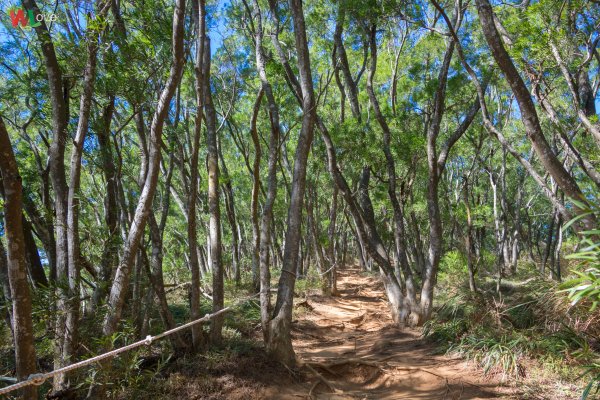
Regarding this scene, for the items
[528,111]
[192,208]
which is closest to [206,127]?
[192,208]

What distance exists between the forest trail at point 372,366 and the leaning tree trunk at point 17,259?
9.30 ft

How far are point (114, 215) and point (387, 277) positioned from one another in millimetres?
6145

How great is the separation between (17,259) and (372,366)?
4940 millimetres

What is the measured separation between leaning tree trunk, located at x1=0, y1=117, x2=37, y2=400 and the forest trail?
2.84 meters

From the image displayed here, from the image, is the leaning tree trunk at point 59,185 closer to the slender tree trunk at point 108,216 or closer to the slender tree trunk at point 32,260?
the slender tree trunk at point 108,216

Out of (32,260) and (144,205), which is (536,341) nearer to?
(144,205)

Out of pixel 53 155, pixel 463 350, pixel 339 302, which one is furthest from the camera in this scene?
pixel 339 302

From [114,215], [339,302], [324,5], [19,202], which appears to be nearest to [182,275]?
[339,302]

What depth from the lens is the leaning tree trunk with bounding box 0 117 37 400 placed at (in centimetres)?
274

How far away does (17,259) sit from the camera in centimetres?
280

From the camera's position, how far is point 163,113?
4.41 meters

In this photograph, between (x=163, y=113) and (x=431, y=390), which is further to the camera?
(x=431, y=390)

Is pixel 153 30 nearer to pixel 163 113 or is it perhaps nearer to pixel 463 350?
pixel 163 113

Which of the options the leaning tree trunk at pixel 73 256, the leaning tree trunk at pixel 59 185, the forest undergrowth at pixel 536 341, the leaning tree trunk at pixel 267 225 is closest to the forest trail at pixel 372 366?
the forest undergrowth at pixel 536 341
